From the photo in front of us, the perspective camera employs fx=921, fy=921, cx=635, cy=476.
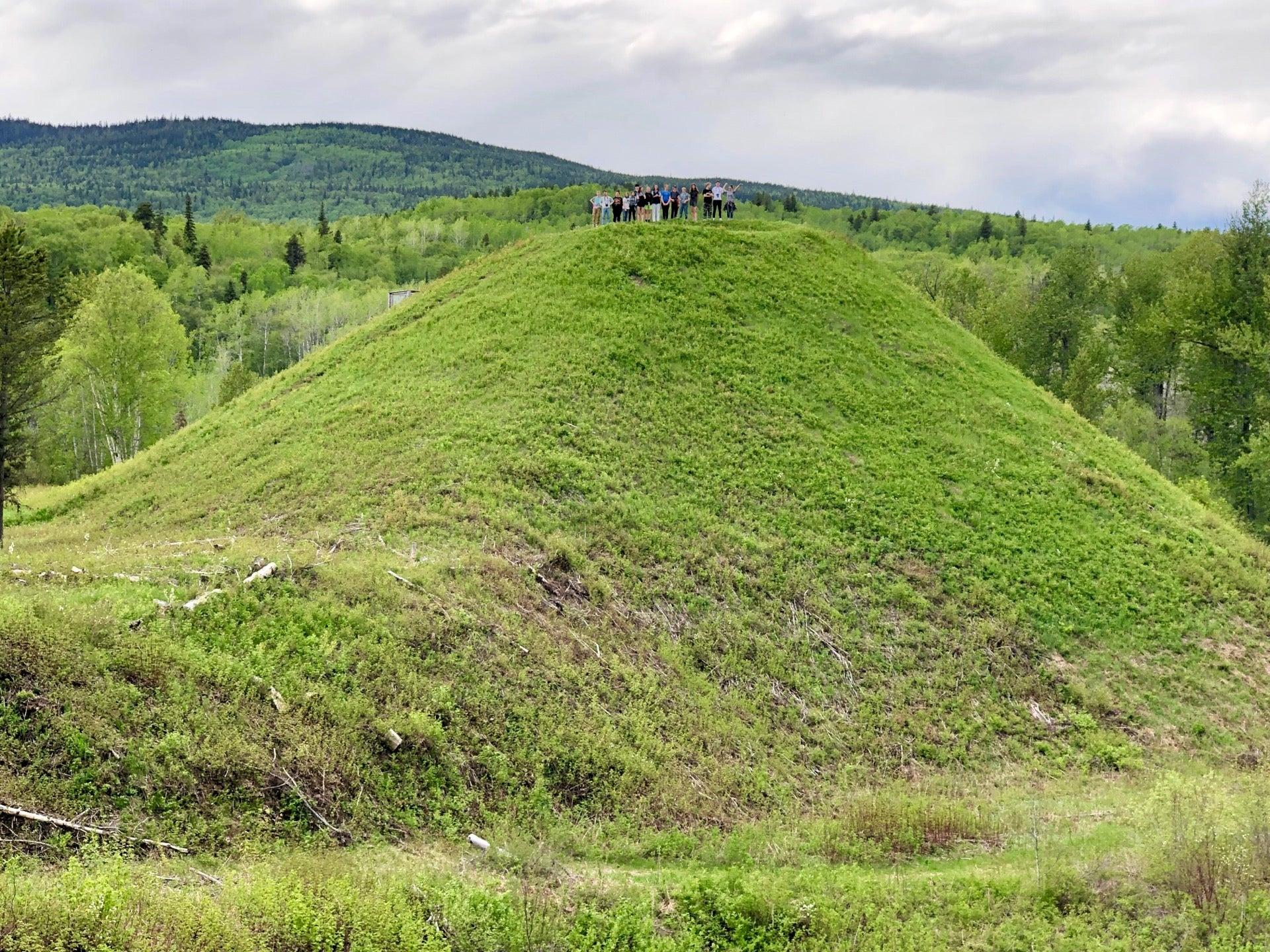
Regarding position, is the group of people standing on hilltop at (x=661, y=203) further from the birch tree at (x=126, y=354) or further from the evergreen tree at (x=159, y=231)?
the evergreen tree at (x=159, y=231)

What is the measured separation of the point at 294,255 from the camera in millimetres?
114188

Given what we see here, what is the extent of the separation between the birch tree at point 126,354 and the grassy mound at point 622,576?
2214 cm

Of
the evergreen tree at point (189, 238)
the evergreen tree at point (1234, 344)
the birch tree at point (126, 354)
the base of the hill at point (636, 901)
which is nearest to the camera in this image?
the base of the hill at point (636, 901)

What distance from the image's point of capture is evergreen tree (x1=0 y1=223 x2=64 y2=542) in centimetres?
2216

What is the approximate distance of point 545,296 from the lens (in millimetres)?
26781

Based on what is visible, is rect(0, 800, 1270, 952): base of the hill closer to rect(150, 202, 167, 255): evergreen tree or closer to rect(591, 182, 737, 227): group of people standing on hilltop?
rect(591, 182, 737, 227): group of people standing on hilltop

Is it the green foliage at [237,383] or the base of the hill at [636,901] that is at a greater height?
the green foliage at [237,383]

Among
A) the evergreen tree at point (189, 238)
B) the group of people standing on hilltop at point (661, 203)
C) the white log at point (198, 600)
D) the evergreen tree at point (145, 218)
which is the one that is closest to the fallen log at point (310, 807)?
the white log at point (198, 600)

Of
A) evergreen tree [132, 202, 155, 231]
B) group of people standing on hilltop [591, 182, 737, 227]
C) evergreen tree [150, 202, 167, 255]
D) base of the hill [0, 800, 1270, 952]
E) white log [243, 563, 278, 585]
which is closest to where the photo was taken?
base of the hill [0, 800, 1270, 952]

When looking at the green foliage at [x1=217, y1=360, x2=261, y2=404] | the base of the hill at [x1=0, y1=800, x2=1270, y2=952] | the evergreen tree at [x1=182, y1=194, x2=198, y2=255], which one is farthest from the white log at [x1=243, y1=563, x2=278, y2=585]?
the evergreen tree at [x1=182, y1=194, x2=198, y2=255]

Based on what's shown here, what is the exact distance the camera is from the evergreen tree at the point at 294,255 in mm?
113500

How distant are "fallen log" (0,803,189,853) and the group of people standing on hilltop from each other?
25.9 metres

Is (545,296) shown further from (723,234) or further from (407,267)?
(407,267)

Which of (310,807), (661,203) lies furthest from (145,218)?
(310,807)
